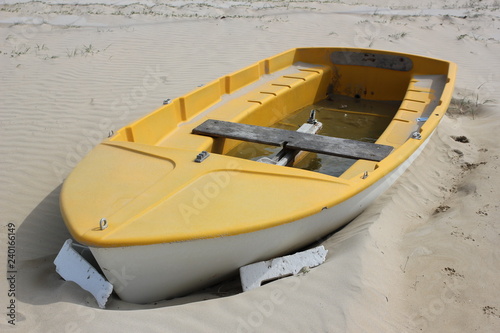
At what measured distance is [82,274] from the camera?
2.50 meters

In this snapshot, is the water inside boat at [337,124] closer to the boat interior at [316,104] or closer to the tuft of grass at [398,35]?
the boat interior at [316,104]

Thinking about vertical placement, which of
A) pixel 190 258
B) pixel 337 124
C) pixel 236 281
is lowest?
pixel 236 281

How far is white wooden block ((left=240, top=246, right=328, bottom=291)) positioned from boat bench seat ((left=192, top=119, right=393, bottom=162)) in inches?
40.3

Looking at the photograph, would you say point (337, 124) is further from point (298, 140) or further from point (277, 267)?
point (277, 267)

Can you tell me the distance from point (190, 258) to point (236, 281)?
530 millimetres

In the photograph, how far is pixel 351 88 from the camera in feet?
19.4

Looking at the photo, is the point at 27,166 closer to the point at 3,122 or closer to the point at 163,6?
the point at 3,122

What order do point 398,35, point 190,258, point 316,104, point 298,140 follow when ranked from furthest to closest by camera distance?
point 398,35 → point 316,104 → point 298,140 → point 190,258

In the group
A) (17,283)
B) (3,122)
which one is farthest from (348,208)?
(3,122)

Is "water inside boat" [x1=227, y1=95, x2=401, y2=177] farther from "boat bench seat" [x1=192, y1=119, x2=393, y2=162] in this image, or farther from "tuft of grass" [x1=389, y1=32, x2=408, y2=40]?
"tuft of grass" [x1=389, y1=32, x2=408, y2=40]

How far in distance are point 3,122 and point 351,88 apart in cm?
483

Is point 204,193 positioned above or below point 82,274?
above

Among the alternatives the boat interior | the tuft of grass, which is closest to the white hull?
the boat interior

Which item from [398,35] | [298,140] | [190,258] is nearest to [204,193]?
[190,258]
